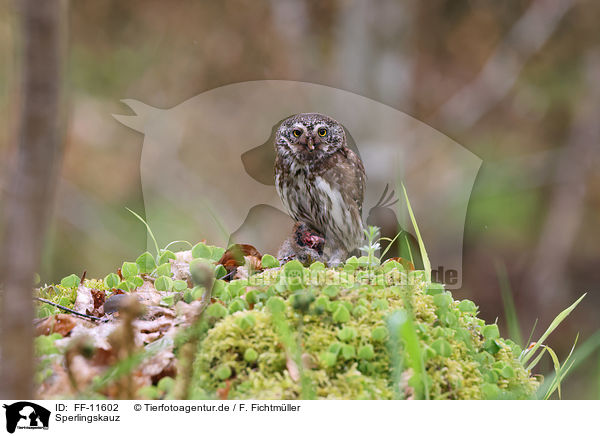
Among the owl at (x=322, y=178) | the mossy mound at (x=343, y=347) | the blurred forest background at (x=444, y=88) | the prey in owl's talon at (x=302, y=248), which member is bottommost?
the mossy mound at (x=343, y=347)

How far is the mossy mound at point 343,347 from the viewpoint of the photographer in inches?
39.1

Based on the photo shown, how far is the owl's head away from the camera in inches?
79.4

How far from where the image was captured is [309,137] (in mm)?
2020

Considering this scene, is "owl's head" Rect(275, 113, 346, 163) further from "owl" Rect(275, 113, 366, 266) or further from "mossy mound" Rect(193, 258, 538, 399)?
"mossy mound" Rect(193, 258, 538, 399)

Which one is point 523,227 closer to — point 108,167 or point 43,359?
point 108,167

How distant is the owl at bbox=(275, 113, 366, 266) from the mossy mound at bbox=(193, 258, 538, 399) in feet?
2.73

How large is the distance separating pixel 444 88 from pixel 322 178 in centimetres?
260

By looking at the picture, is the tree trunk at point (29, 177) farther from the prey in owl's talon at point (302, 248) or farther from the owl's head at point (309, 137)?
the owl's head at point (309, 137)

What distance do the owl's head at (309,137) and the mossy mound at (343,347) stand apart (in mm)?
880

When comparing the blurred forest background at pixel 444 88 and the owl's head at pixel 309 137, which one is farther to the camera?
the blurred forest background at pixel 444 88
